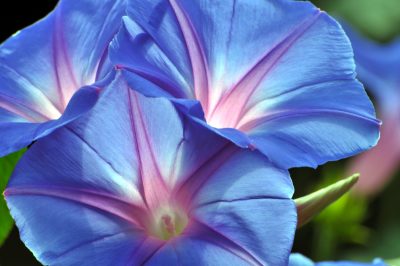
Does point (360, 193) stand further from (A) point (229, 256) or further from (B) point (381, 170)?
(A) point (229, 256)

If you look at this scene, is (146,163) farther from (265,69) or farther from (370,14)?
(370,14)

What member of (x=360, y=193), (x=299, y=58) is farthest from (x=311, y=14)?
(x=360, y=193)

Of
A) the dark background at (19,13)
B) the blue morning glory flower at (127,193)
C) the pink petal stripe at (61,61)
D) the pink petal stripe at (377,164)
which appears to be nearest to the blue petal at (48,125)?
the blue morning glory flower at (127,193)

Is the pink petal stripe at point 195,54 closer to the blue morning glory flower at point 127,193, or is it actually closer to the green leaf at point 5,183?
the blue morning glory flower at point 127,193

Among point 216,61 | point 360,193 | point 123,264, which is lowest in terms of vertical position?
point 360,193

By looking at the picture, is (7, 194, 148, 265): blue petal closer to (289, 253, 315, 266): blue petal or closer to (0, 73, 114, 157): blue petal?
(0, 73, 114, 157): blue petal

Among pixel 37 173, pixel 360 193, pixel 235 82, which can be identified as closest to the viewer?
pixel 37 173
